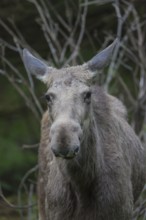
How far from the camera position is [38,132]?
41.1ft

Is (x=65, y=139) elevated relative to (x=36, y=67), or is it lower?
lower

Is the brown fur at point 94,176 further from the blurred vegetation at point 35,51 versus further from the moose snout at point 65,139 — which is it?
the blurred vegetation at point 35,51

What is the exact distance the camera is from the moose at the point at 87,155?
261 inches

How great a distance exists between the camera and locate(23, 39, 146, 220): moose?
21.8ft

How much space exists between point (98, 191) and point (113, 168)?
249mm

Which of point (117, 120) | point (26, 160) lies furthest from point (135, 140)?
point (26, 160)

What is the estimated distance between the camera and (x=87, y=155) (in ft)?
23.2

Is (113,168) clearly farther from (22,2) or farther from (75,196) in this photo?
(22,2)

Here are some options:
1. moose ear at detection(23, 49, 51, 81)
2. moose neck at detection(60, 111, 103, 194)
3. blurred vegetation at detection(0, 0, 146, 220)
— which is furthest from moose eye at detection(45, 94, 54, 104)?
blurred vegetation at detection(0, 0, 146, 220)

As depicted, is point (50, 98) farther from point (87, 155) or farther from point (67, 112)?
point (87, 155)

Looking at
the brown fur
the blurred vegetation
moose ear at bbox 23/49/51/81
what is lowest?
the brown fur

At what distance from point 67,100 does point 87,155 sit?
0.71 m

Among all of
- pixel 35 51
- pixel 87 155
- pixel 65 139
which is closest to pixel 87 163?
pixel 87 155

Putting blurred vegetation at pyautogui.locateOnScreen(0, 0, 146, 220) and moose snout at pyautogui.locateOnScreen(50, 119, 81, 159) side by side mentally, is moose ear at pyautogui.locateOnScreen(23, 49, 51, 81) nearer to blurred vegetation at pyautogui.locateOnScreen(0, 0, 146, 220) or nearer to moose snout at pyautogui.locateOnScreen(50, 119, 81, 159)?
moose snout at pyautogui.locateOnScreen(50, 119, 81, 159)
